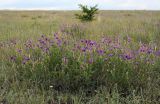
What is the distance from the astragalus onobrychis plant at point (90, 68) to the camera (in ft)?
12.9

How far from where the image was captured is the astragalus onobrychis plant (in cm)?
392

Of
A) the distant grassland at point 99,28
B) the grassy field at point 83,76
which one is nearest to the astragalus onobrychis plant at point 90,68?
the grassy field at point 83,76

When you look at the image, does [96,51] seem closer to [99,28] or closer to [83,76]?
[83,76]

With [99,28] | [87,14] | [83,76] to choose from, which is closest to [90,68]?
[83,76]

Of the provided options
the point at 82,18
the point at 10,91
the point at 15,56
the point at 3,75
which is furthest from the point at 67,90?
the point at 82,18

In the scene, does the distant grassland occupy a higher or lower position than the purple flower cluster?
lower

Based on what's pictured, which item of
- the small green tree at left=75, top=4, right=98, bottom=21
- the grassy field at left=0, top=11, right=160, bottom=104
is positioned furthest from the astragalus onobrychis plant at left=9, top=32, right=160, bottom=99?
the small green tree at left=75, top=4, right=98, bottom=21

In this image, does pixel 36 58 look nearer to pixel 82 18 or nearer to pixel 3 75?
pixel 3 75

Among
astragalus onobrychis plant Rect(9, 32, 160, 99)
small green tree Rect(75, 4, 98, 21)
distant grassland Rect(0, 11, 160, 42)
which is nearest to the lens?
astragalus onobrychis plant Rect(9, 32, 160, 99)

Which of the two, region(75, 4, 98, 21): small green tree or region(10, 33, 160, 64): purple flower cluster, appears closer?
region(10, 33, 160, 64): purple flower cluster

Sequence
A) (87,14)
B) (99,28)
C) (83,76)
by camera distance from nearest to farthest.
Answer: (83,76), (99,28), (87,14)

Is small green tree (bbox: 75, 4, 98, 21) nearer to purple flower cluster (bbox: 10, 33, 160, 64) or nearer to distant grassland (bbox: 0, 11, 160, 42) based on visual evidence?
distant grassland (bbox: 0, 11, 160, 42)

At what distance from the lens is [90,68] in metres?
3.98

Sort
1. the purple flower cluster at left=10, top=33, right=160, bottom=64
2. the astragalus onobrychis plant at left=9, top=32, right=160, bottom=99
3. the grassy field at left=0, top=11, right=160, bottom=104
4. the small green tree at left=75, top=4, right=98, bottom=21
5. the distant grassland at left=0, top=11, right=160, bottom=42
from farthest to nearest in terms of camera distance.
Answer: the small green tree at left=75, top=4, right=98, bottom=21
the distant grassland at left=0, top=11, right=160, bottom=42
the purple flower cluster at left=10, top=33, right=160, bottom=64
the astragalus onobrychis plant at left=9, top=32, right=160, bottom=99
the grassy field at left=0, top=11, right=160, bottom=104
